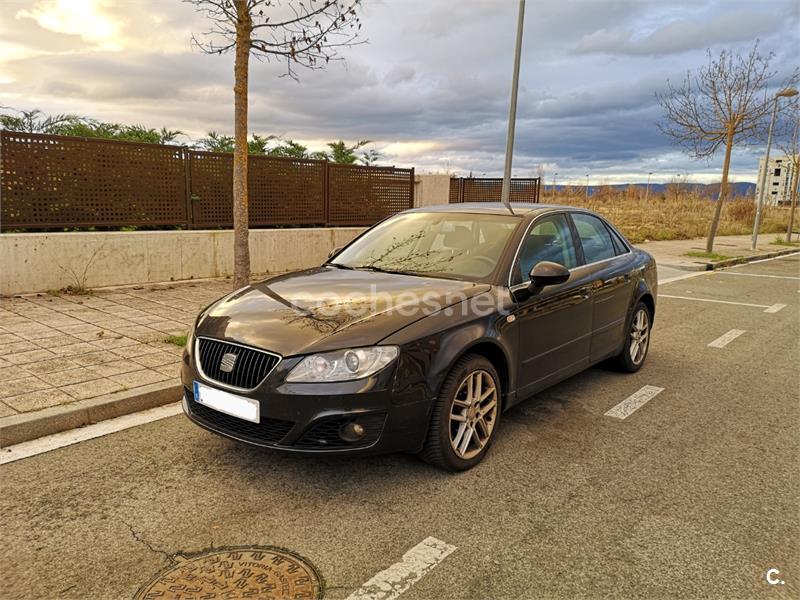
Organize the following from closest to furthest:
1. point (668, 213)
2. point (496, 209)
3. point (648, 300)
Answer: point (496, 209) → point (648, 300) → point (668, 213)

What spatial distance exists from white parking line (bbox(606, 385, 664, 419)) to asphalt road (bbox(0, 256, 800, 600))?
115 mm

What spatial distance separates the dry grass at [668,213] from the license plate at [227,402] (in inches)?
937

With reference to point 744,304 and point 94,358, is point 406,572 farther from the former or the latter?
point 744,304

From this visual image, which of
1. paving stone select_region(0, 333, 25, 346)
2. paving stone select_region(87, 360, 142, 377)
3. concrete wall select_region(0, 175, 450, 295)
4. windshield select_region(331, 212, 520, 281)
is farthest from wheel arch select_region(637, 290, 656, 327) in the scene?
concrete wall select_region(0, 175, 450, 295)

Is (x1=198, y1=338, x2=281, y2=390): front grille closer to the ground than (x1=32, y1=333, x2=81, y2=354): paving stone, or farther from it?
farther from it

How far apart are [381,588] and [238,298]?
6.75 feet

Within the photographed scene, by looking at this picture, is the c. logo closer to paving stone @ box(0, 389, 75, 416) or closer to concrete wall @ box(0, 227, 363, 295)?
paving stone @ box(0, 389, 75, 416)

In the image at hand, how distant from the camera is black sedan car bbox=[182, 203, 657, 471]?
3.02 metres

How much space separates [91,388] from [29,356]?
1.14m

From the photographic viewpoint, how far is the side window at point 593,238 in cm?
498

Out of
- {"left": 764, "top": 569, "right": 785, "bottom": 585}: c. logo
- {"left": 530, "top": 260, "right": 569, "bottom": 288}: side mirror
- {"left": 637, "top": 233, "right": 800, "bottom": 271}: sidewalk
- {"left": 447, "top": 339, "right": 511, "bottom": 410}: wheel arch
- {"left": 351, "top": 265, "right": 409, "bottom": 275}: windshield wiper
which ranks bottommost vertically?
{"left": 764, "top": 569, "right": 785, "bottom": 585}: c. logo

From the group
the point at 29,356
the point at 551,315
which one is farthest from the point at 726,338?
the point at 29,356

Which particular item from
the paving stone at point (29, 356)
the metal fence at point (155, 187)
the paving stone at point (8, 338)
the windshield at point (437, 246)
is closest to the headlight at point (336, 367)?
the windshield at point (437, 246)

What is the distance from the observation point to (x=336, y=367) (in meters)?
3.01
